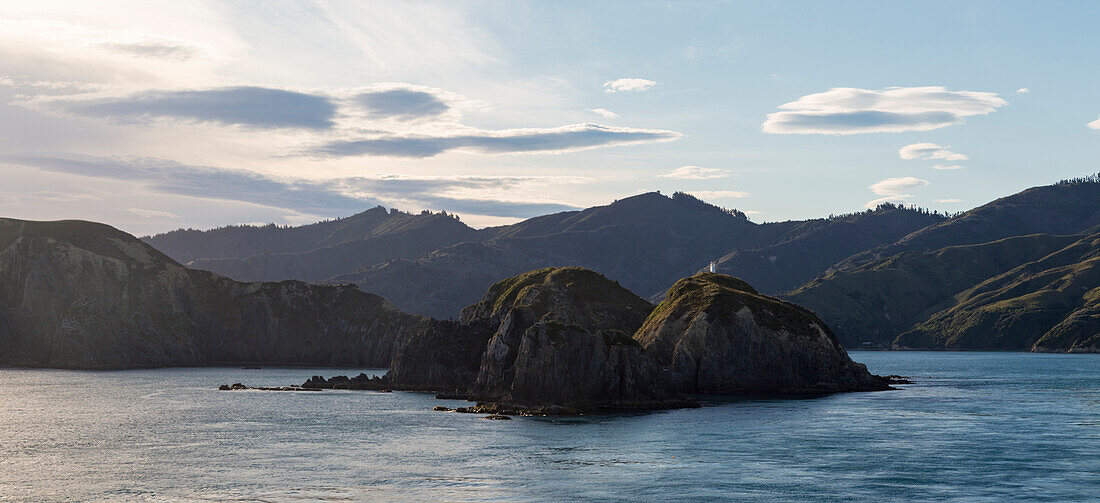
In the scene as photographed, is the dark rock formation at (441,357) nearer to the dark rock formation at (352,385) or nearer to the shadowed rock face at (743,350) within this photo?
the dark rock formation at (352,385)

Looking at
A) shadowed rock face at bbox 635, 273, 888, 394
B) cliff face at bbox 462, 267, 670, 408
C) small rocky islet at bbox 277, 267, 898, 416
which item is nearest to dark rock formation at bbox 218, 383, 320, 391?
small rocky islet at bbox 277, 267, 898, 416

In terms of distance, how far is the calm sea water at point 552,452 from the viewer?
70562 mm

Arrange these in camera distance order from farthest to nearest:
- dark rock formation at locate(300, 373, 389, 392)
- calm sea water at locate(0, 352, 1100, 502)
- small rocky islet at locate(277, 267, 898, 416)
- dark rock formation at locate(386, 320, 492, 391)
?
dark rock formation at locate(300, 373, 389, 392)
dark rock formation at locate(386, 320, 492, 391)
small rocky islet at locate(277, 267, 898, 416)
calm sea water at locate(0, 352, 1100, 502)

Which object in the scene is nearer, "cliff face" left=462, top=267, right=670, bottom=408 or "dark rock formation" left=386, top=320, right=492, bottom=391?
"cliff face" left=462, top=267, right=670, bottom=408

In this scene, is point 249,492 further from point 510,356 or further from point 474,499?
point 510,356

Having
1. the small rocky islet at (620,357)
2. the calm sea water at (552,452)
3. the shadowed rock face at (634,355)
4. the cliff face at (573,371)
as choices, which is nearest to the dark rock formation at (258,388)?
the small rocky islet at (620,357)

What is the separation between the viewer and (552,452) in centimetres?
8950

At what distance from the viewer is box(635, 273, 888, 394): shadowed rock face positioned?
16888 cm

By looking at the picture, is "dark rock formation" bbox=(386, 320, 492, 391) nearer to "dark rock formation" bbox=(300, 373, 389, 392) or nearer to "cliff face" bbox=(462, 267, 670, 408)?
"dark rock formation" bbox=(300, 373, 389, 392)

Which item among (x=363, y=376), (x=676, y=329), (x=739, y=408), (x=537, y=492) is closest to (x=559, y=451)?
(x=537, y=492)

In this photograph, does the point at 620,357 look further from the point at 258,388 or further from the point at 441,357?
the point at 258,388

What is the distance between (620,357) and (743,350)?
42.9 m

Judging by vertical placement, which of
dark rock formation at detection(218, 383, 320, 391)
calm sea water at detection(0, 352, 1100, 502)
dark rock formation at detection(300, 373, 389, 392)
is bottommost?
calm sea water at detection(0, 352, 1100, 502)

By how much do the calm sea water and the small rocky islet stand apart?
1067 cm
